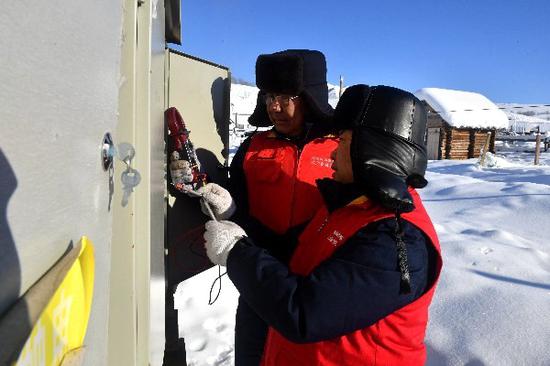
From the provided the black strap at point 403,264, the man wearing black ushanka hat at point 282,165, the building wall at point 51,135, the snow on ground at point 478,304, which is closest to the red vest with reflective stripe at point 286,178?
the man wearing black ushanka hat at point 282,165

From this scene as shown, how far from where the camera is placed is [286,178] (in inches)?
70.1

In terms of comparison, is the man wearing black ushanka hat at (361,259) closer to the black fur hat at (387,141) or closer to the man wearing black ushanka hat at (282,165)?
the black fur hat at (387,141)

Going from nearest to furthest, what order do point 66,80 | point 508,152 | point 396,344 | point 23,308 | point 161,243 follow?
point 23,308
point 66,80
point 396,344
point 161,243
point 508,152

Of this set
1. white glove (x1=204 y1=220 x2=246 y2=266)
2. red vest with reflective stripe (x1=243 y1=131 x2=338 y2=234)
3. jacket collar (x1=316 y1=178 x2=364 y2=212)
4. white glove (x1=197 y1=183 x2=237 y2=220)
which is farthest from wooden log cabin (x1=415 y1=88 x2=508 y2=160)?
white glove (x1=204 y1=220 x2=246 y2=266)

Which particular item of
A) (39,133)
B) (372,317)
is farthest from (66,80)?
(372,317)

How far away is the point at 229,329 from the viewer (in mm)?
2963

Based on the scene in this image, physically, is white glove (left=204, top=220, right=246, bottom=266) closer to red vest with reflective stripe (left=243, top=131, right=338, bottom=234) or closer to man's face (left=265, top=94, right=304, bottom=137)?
red vest with reflective stripe (left=243, top=131, right=338, bottom=234)

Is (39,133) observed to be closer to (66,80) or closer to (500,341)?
(66,80)

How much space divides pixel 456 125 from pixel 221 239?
73.5 ft

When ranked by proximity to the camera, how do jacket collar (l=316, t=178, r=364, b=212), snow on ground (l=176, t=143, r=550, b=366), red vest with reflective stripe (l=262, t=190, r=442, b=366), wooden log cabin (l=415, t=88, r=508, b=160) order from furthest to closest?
wooden log cabin (l=415, t=88, r=508, b=160) < snow on ground (l=176, t=143, r=550, b=366) < jacket collar (l=316, t=178, r=364, b=212) < red vest with reflective stripe (l=262, t=190, r=442, b=366)

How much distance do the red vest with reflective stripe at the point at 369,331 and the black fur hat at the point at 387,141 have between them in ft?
0.26

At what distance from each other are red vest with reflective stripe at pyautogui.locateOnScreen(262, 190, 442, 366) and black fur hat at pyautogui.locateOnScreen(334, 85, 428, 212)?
80mm

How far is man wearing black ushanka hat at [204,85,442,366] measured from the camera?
1016 mm

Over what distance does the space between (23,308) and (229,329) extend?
274 cm
